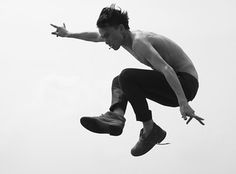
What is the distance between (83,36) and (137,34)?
2.31 meters

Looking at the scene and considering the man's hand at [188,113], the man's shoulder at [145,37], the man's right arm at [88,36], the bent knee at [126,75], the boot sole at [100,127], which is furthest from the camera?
the man's right arm at [88,36]

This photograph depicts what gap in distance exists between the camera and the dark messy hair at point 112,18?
10797mm

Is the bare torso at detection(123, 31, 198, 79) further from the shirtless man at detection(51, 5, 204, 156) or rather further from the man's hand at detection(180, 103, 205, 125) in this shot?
the man's hand at detection(180, 103, 205, 125)

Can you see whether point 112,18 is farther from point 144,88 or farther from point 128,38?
point 144,88

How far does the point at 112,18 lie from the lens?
10828mm

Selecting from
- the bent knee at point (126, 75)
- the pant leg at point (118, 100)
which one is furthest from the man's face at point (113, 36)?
the pant leg at point (118, 100)

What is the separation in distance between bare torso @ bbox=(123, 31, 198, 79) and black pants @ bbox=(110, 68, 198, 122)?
5.9 inches

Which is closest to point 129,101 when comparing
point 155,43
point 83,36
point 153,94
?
point 153,94

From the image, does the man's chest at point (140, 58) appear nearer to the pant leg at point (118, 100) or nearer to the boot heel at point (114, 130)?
the pant leg at point (118, 100)

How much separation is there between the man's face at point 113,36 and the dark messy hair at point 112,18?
72 mm

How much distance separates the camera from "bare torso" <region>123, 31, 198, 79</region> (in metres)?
10.8

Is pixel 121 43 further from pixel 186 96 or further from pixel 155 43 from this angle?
pixel 186 96

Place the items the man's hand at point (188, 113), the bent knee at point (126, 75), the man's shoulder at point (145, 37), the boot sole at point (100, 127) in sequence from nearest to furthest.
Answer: the man's hand at point (188, 113), the man's shoulder at point (145, 37), the bent knee at point (126, 75), the boot sole at point (100, 127)

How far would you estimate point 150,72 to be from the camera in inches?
431
